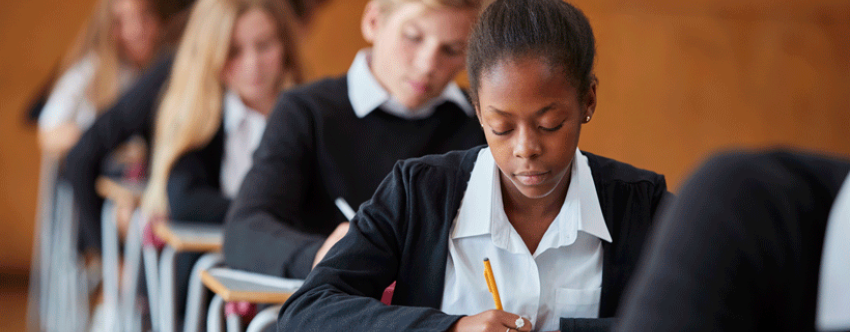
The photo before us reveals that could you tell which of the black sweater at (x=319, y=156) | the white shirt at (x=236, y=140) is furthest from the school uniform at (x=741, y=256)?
the white shirt at (x=236, y=140)

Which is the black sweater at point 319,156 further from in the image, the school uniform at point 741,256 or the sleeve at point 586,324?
the school uniform at point 741,256

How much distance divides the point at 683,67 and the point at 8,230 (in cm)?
411

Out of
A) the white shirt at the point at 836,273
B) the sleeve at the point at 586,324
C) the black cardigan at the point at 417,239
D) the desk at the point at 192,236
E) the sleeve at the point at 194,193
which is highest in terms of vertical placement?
the white shirt at the point at 836,273

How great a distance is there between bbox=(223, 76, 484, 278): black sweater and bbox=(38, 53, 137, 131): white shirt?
2.46 m

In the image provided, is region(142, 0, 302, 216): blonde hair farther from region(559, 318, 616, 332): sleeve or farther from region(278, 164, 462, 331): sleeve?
region(559, 318, 616, 332): sleeve

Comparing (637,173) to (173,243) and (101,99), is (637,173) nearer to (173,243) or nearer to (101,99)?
(173,243)

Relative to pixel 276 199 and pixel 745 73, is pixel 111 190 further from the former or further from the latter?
pixel 745 73

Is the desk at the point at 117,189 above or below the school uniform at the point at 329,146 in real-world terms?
below

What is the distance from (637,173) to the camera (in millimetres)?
998

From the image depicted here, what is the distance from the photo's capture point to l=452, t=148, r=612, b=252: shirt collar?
96cm

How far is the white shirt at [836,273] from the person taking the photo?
45 cm

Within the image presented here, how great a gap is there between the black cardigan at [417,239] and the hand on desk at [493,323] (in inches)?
5.9

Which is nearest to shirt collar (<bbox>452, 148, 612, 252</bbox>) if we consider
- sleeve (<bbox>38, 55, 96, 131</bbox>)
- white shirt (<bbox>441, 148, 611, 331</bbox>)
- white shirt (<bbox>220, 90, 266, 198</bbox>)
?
white shirt (<bbox>441, 148, 611, 331</bbox>)

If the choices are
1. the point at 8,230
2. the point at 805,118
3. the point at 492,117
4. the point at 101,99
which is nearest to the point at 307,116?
Result: the point at 492,117
